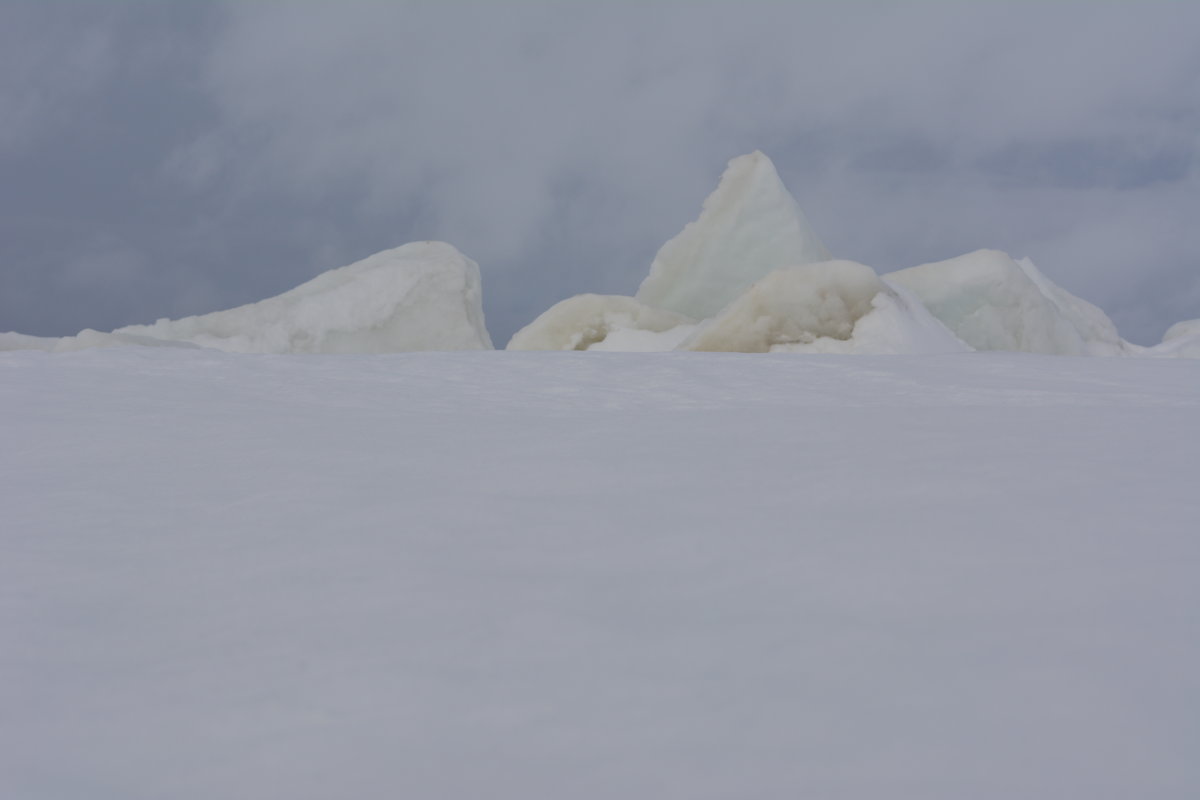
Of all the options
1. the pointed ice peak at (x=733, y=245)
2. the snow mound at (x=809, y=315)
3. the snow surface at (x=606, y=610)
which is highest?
the pointed ice peak at (x=733, y=245)

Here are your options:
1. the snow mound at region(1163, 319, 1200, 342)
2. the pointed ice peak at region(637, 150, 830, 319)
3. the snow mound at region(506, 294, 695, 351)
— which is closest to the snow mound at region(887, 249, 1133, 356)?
the pointed ice peak at region(637, 150, 830, 319)

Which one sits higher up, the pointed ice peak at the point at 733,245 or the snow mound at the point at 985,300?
the pointed ice peak at the point at 733,245

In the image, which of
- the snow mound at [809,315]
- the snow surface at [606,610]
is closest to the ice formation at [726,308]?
the snow mound at [809,315]

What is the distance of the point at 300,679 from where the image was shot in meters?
1.25

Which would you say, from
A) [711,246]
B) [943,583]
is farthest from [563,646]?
[711,246]

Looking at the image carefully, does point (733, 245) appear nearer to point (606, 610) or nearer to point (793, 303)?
point (793, 303)

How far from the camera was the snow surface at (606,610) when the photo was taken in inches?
42.3

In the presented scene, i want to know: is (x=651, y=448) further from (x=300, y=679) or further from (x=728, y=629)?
(x=300, y=679)

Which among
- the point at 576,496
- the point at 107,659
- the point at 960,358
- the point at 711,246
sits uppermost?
the point at 711,246

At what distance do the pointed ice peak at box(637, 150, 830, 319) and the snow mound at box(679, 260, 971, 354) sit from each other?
183cm

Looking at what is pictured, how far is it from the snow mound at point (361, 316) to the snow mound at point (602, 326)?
1223mm

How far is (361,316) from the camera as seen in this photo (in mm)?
10055

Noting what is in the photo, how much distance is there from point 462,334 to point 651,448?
321 inches

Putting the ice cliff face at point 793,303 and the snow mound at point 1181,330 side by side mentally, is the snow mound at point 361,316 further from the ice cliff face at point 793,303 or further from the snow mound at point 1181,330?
the snow mound at point 1181,330
